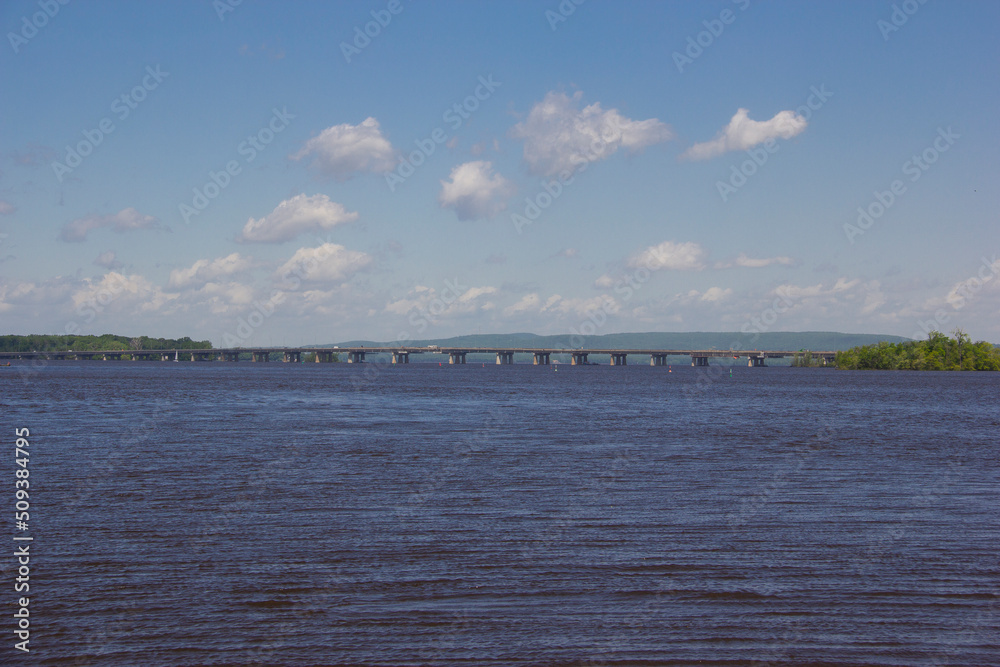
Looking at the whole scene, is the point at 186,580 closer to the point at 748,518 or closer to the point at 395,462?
the point at 748,518

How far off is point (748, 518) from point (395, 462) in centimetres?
1621

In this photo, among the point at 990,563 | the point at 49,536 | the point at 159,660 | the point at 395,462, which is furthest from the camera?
the point at 395,462

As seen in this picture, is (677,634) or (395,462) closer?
(677,634)

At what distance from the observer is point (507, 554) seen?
60.9 ft

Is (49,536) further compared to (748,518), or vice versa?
(748,518)

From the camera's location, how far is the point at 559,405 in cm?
7831

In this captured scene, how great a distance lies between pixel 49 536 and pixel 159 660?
31.0 ft

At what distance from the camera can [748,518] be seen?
2303 centimetres

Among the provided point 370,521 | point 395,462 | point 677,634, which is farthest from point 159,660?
point 395,462

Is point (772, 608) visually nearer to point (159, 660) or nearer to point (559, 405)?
point (159, 660)

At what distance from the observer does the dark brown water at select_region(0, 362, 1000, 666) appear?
44.0ft

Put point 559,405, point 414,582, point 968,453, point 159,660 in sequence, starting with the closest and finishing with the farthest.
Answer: point 159,660, point 414,582, point 968,453, point 559,405

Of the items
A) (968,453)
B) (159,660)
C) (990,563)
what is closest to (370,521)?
(159,660)

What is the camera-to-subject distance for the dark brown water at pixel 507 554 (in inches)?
527
